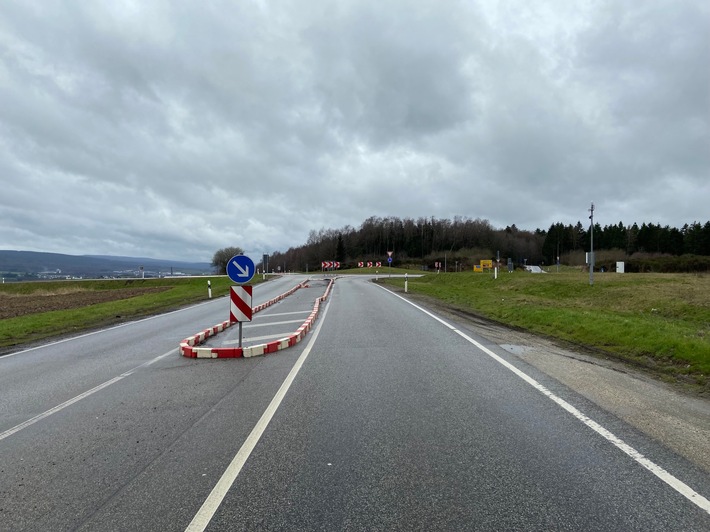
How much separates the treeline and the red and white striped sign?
11321 centimetres

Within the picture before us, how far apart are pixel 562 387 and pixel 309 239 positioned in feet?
564

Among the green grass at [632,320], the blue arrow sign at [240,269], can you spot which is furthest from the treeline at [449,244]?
the blue arrow sign at [240,269]

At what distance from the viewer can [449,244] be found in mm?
149625

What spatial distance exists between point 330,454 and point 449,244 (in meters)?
149

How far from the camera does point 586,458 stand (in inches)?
161

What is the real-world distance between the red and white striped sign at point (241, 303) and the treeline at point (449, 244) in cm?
11321

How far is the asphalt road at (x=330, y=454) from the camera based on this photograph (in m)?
3.21

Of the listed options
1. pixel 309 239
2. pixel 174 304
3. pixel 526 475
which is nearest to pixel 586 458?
pixel 526 475

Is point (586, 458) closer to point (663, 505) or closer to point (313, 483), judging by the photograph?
point (663, 505)

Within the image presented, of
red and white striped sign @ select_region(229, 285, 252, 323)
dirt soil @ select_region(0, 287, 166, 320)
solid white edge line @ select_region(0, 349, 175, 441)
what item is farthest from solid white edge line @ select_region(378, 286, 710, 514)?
dirt soil @ select_region(0, 287, 166, 320)

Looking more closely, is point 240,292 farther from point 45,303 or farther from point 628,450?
point 45,303

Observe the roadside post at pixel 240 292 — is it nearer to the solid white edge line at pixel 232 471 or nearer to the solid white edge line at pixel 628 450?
the solid white edge line at pixel 232 471

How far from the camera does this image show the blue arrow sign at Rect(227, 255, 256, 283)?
416 inches

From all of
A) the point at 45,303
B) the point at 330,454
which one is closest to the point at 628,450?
the point at 330,454
